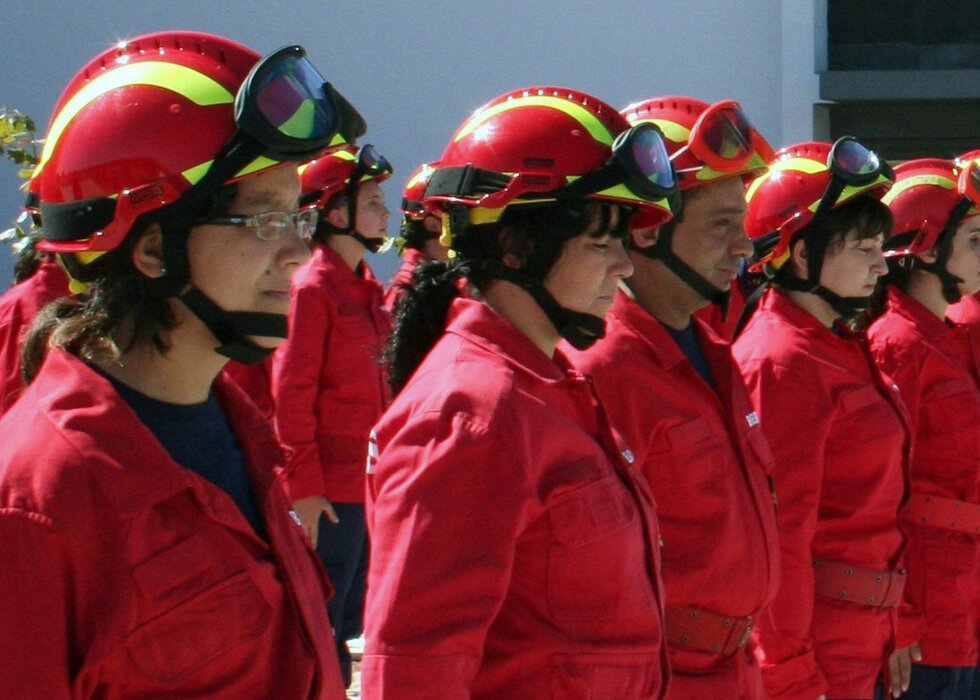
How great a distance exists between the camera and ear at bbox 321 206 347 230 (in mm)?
6672

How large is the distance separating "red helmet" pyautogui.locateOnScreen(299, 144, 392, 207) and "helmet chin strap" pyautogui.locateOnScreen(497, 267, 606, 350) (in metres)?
3.42

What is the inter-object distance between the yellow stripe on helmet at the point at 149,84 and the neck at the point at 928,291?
11.7 feet

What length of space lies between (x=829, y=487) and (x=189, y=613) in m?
2.49

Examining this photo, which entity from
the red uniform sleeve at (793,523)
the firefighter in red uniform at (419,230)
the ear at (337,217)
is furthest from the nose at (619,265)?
the firefighter in red uniform at (419,230)

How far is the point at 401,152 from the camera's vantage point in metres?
11.8

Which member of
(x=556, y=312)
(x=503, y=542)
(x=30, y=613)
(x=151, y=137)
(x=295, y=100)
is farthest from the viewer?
(x=556, y=312)

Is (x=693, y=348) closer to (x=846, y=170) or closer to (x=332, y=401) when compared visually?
(x=846, y=170)

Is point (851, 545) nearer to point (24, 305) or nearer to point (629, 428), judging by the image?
point (629, 428)

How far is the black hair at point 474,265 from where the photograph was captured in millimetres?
3029

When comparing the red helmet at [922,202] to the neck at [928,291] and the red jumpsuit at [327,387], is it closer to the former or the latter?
the neck at [928,291]

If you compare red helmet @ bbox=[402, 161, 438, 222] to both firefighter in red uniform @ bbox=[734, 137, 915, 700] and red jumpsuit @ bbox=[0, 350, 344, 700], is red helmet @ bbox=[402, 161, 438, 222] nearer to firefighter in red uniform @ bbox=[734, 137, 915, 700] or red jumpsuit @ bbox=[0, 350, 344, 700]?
firefighter in red uniform @ bbox=[734, 137, 915, 700]

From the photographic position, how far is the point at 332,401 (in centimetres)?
635

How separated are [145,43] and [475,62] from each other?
935 cm

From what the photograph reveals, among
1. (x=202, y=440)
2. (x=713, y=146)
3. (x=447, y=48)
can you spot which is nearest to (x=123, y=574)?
(x=202, y=440)
